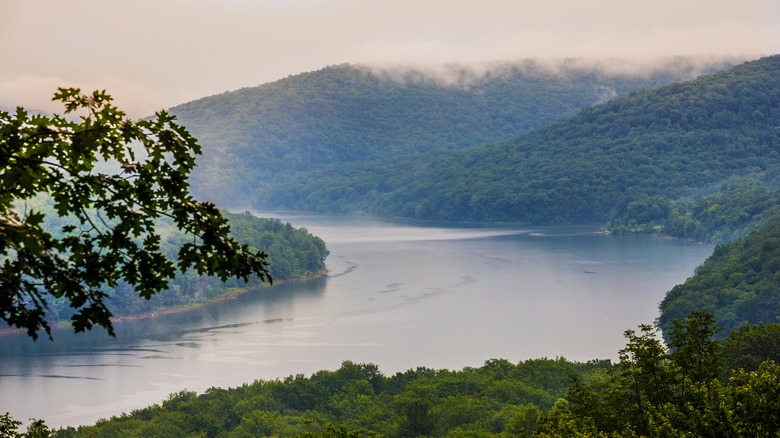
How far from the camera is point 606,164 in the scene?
131 meters

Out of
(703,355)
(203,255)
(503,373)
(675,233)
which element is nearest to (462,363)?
(503,373)

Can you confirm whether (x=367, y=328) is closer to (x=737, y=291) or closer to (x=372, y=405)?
(x=372, y=405)

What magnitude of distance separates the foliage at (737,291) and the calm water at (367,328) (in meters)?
3.99

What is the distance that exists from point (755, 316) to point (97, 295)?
45.7 m

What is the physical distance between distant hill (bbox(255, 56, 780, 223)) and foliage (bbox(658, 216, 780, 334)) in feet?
199

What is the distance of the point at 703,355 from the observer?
33.9 feet

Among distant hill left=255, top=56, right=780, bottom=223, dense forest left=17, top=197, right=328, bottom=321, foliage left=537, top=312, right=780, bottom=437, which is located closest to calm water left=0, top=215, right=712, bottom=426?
dense forest left=17, top=197, right=328, bottom=321

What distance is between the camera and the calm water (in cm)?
3912

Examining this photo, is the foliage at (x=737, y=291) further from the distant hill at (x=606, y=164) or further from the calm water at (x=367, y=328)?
the distant hill at (x=606, y=164)

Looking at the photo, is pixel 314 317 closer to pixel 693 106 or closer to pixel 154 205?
pixel 154 205

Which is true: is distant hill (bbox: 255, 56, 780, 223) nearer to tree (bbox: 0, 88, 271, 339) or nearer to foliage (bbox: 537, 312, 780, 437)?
foliage (bbox: 537, 312, 780, 437)

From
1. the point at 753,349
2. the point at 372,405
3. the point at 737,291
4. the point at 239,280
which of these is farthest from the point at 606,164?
the point at 753,349

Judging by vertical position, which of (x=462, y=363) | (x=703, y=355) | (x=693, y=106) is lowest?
(x=462, y=363)

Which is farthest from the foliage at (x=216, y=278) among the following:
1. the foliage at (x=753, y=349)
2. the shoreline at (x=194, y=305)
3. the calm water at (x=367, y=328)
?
the foliage at (x=753, y=349)
